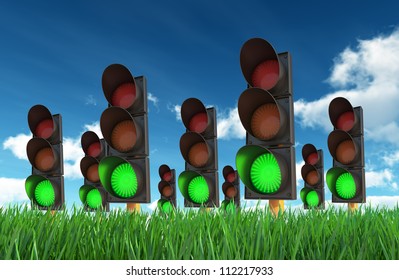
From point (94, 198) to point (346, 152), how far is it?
601cm

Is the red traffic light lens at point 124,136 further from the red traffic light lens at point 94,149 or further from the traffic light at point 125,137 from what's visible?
the red traffic light lens at point 94,149

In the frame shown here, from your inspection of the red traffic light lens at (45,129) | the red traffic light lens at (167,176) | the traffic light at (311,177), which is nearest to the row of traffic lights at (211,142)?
the red traffic light lens at (45,129)

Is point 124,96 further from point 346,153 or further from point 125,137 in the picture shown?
point 346,153

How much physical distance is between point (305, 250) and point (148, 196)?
2554 mm

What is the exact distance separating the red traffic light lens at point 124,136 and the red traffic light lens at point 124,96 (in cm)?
27

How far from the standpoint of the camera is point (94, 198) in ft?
38.0

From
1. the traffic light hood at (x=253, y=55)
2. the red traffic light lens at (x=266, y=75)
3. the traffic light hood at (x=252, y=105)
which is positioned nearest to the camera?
the traffic light hood at (x=252, y=105)

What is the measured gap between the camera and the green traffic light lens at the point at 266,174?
205 inches

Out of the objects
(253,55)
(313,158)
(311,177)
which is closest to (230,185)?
(311,177)

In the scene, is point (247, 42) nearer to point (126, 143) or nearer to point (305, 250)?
point (126, 143)

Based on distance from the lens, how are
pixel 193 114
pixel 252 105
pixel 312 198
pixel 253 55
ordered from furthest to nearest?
pixel 312 198 → pixel 193 114 → pixel 253 55 → pixel 252 105

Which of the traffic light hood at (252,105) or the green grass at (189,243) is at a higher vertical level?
the traffic light hood at (252,105)

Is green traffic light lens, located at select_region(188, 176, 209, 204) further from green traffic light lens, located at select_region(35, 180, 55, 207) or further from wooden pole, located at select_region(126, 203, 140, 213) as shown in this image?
green traffic light lens, located at select_region(35, 180, 55, 207)

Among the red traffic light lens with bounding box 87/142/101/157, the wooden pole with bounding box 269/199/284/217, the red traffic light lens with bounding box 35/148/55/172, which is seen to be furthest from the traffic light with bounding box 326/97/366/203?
the red traffic light lens with bounding box 87/142/101/157
